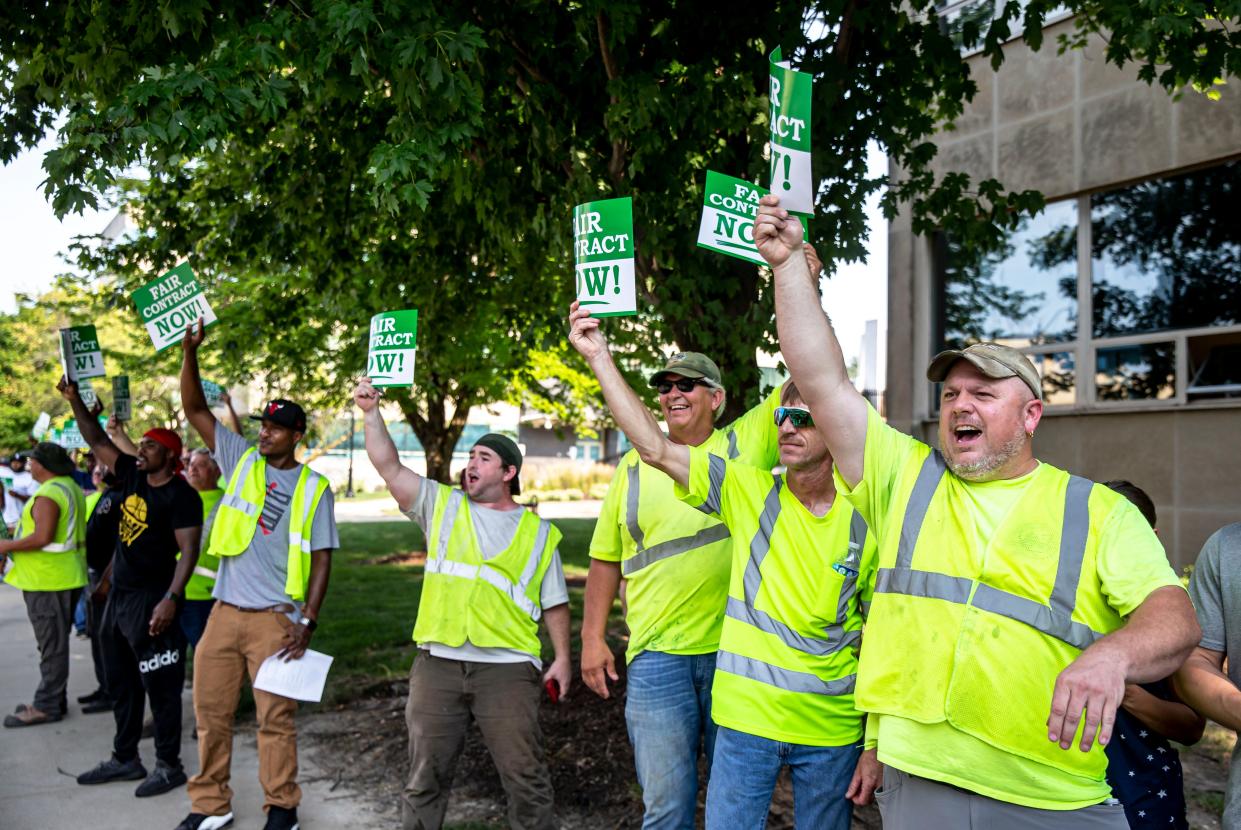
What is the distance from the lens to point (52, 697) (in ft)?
26.5

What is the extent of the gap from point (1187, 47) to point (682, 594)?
15.2 ft

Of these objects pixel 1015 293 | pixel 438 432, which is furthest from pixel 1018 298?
pixel 438 432

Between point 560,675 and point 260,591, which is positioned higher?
point 260,591

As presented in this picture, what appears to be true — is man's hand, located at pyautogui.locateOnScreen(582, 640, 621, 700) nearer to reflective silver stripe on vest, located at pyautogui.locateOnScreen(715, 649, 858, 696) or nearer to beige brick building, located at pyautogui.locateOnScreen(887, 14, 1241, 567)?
reflective silver stripe on vest, located at pyautogui.locateOnScreen(715, 649, 858, 696)

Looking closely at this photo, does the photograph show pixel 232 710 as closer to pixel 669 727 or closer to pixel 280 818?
pixel 280 818

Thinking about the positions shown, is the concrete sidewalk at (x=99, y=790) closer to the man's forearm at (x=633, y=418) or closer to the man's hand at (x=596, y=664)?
the man's hand at (x=596, y=664)

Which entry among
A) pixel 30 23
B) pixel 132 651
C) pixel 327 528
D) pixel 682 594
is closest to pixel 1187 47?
pixel 682 594

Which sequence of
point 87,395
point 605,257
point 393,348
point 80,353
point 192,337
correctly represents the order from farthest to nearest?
1. point 87,395
2. point 80,353
3. point 192,337
4. point 393,348
5. point 605,257

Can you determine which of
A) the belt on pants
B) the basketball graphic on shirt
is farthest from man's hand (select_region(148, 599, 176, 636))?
the belt on pants

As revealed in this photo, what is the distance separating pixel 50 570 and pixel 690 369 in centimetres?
606

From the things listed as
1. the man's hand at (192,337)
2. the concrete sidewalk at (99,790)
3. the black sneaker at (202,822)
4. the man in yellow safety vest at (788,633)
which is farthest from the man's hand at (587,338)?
the black sneaker at (202,822)

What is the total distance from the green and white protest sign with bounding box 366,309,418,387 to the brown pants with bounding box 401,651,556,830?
1394 mm

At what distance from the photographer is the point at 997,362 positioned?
2766 millimetres

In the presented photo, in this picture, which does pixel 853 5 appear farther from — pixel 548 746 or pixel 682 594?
pixel 548 746
